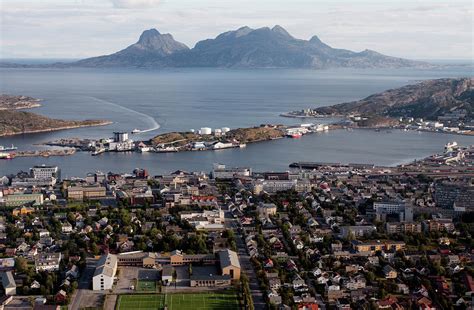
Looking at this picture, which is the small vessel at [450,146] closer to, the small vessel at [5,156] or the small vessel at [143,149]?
the small vessel at [143,149]

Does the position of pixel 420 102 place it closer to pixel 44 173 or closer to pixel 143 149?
pixel 143 149

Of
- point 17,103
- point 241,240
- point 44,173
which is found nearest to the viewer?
point 241,240

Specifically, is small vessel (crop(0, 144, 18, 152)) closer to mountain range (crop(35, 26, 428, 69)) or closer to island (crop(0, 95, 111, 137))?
island (crop(0, 95, 111, 137))

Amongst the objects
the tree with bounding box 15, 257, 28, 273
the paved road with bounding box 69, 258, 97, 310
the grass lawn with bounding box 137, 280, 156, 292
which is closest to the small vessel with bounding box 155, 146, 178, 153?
the paved road with bounding box 69, 258, 97, 310

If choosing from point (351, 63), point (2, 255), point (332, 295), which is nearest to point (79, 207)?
point (2, 255)

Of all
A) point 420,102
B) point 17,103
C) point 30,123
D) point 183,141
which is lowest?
point 183,141

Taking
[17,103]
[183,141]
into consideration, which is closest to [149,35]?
[17,103]
